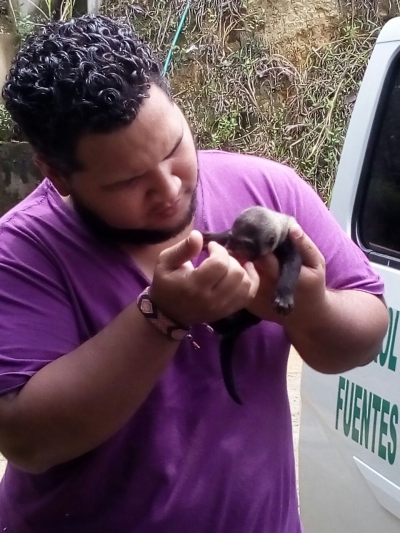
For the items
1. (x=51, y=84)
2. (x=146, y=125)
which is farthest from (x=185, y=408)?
(x=51, y=84)

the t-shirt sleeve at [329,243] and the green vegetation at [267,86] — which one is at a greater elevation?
the t-shirt sleeve at [329,243]

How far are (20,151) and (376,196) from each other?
6224 millimetres

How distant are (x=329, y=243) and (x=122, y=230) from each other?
46 centimetres

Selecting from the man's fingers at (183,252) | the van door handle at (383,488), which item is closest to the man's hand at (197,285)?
the man's fingers at (183,252)

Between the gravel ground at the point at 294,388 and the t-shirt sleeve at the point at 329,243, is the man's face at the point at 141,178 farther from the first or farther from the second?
the gravel ground at the point at 294,388

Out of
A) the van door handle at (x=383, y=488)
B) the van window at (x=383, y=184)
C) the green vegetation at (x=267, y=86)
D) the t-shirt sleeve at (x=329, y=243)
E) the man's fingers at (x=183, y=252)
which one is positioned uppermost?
the man's fingers at (x=183, y=252)

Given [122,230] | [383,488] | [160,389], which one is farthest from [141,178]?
[383,488]

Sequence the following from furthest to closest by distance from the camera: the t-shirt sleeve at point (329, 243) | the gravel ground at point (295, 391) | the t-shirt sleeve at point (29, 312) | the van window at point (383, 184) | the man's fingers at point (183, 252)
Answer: the gravel ground at point (295, 391)
the van window at point (383, 184)
the t-shirt sleeve at point (329, 243)
the t-shirt sleeve at point (29, 312)
the man's fingers at point (183, 252)

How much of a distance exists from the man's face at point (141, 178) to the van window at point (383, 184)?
1219mm

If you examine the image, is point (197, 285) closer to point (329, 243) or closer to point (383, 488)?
point (329, 243)

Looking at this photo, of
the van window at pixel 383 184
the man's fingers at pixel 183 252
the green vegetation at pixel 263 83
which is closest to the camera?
the man's fingers at pixel 183 252

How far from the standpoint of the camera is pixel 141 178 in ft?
4.33

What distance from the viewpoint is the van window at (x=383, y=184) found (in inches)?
95.8

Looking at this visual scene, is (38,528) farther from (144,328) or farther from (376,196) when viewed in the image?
(376,196)
